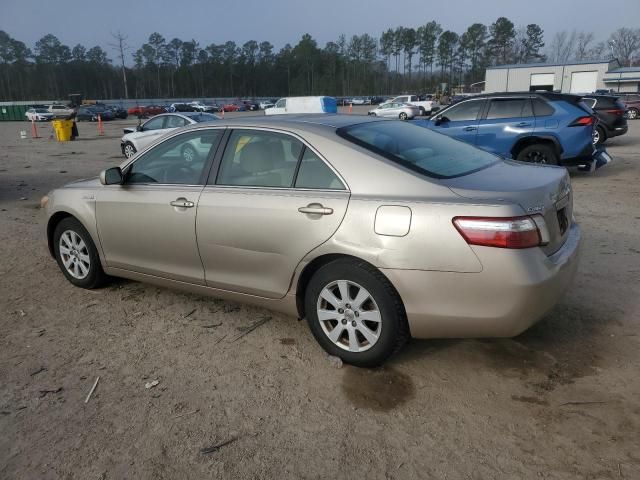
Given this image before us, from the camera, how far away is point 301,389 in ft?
10.2

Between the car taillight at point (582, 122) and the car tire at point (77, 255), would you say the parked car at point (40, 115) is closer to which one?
the car taillight at point (582, 122)

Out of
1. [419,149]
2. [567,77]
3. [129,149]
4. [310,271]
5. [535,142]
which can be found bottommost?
[129,149]

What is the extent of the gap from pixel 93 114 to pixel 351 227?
5222 centimetres

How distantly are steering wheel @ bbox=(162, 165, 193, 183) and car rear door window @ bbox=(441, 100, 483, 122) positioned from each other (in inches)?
300

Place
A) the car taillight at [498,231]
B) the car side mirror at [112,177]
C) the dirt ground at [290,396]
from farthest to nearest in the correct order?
the car side mirror at [112,177] → the car taillight at [498,231] → the dirt ground at [290,396]

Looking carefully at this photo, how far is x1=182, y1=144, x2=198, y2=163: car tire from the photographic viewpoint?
12.9 ft

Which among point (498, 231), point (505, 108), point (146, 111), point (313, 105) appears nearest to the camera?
point (498, 231)

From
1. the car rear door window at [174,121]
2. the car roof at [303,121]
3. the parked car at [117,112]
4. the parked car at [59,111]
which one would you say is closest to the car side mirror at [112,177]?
the car roof at [303,121]

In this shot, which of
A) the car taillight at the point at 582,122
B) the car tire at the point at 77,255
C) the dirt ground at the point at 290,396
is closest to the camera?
the dirt ground at the point at 290,396

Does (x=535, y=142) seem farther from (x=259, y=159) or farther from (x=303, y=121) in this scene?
(x=259, y=159)

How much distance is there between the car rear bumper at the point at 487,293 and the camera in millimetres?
2713

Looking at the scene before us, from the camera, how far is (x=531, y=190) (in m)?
2.92

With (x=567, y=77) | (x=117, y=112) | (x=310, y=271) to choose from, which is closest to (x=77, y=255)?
(x=310, y=271)

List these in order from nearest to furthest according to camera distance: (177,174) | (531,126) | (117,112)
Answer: (177,174), (531,126), (117,112)
